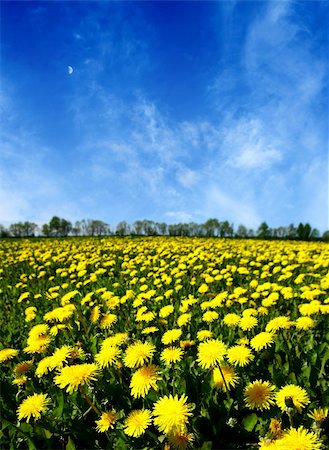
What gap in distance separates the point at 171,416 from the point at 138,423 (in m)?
0.33

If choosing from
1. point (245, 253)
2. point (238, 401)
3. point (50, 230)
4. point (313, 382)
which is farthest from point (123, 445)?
point (50, 230)

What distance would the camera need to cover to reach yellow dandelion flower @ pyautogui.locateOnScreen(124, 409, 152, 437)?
76.0 inches

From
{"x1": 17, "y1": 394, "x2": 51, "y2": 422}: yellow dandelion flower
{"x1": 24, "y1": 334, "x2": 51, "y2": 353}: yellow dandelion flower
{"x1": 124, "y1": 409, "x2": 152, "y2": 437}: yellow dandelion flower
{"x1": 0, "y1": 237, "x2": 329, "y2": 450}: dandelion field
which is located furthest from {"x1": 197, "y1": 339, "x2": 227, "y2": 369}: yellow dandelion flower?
{"x1": 24, "y1": 334, "x2": 51, "y2": 353}: yellow dandelion flower

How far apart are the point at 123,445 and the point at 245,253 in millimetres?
8914

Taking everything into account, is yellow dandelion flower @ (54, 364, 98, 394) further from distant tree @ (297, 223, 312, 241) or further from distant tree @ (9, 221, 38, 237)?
distant tree @ (9, 221, 38, 237)

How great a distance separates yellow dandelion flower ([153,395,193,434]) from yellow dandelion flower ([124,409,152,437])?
188 millimetres

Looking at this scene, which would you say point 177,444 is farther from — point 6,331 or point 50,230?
point 50,230

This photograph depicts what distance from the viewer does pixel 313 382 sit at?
2.68 metres

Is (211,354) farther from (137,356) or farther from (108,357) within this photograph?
(108,357)

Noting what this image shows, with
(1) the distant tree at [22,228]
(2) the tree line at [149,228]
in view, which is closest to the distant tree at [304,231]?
(2) the tree line at [149,228]

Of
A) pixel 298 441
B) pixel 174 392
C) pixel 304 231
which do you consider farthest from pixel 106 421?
pixel 304 231

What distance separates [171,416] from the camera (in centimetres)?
175

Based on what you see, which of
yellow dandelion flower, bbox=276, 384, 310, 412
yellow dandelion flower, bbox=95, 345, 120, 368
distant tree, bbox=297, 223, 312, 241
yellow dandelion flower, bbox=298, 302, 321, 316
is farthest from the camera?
distant tree, bbox=297, 223, 312, 241

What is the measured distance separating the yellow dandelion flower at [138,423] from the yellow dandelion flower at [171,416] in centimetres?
19
